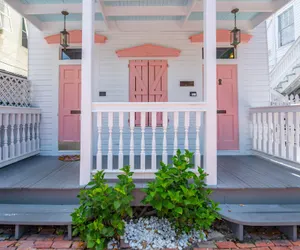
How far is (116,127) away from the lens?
4652 millimetres

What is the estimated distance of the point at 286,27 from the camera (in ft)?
28.6

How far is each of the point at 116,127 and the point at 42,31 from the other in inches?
104

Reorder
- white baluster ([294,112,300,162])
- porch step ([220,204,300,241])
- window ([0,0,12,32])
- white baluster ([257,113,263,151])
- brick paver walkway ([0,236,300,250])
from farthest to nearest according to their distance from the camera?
1. window ([0,0,12,32])
2. white baluster ([257,113,263,151])
3. white baluster ([294,112,300,162])
4. porch step ([220,204,300,241])
5. brick paver walkway ([0,236,300,250])

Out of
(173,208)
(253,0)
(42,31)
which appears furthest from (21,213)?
(253,0)

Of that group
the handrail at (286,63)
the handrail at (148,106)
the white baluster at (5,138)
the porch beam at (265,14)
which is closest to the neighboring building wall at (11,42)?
the white baluster at (5,138)

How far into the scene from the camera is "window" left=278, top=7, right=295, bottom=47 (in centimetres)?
847

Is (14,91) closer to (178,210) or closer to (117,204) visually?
(117,204)

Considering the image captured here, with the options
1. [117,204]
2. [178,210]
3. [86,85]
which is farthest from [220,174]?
[86,85]

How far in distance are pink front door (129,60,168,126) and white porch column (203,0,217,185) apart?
2.02m

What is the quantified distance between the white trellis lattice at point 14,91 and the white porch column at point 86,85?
2.08 m

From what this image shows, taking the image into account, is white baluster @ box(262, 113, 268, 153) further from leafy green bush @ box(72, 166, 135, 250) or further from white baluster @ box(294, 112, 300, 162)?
leafy green bush @ box(72, 166, 135, 250)

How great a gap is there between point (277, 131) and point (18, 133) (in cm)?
474

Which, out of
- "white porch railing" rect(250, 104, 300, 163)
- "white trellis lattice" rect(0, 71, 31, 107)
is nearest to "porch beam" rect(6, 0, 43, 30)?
"white trellis lattice" rect(0, 71, 31, 107)

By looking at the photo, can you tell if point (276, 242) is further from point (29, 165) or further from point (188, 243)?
point (29, 165)
